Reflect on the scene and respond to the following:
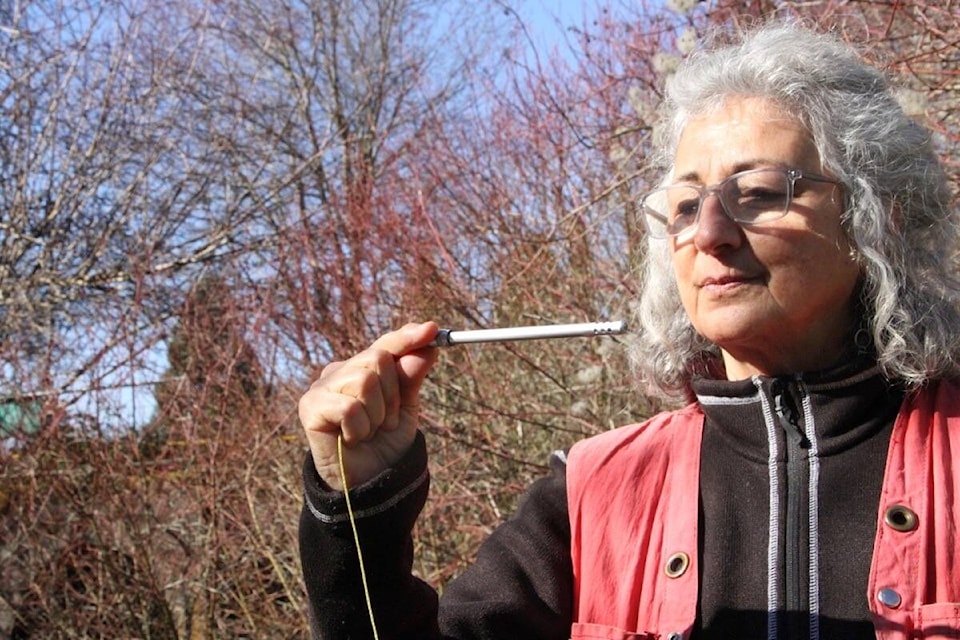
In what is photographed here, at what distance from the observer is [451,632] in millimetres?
1586

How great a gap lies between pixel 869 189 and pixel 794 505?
46 cm

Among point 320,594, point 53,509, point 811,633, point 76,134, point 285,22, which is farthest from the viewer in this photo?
point 285,22

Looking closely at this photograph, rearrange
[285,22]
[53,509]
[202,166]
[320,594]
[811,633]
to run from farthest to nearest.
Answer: [285,22], [202,166], [53,509], [320,594], [811,633]

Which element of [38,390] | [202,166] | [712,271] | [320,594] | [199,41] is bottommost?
[320,594]

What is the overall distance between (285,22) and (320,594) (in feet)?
40.9

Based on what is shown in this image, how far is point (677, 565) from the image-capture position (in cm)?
149

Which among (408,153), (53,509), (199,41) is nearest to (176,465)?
(53,509)

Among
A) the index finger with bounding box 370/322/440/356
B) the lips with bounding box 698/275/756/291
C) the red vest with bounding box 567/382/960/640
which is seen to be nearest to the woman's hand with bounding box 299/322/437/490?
the index finger with bounding box 370/322/440/356

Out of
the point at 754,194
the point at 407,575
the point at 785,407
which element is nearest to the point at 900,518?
the point at 785,407

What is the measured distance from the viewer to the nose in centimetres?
→ 153

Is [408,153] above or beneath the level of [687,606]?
above

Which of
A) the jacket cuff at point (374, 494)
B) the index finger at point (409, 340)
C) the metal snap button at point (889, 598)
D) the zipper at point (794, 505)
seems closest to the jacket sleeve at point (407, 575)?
the jacket cuff at point (374, 494)

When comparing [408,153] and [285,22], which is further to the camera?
[285,22]

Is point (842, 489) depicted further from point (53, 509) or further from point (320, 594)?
point (53, 509)
